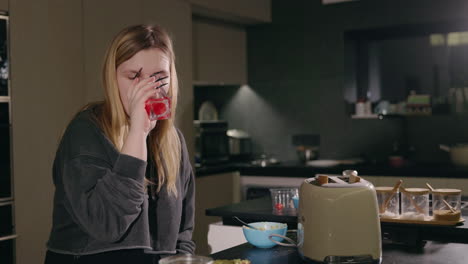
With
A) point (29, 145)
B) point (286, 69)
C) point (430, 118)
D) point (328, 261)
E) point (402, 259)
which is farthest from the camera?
point (286, 69)

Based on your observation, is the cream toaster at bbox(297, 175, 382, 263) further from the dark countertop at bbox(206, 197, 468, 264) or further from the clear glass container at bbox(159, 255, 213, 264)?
the clear glass container at bbox(159, 255, 213, 264)

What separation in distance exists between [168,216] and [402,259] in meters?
0.77

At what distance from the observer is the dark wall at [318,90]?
466cm

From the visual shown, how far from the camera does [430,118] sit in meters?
4.67

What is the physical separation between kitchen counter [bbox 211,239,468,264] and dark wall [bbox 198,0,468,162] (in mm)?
2857

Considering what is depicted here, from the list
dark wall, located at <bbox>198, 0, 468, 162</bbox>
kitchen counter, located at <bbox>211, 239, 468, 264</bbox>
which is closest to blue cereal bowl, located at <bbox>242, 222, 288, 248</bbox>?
kitchen counter, located at <bbox>211, 239, 468, 264</bbox>

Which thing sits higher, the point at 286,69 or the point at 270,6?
the point at 270,6

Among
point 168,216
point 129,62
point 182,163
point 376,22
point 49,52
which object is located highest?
point 376,22

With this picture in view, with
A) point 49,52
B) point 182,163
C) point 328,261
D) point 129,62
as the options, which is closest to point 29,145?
point 49,52

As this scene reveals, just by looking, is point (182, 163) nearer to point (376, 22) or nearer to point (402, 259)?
point (402, 259)

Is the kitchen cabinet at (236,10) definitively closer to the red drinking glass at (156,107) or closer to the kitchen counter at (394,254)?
the kitchen counter at (394,254)

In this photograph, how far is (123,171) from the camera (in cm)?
140

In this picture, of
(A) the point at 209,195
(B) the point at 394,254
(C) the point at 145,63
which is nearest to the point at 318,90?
(A) the point at 209,195

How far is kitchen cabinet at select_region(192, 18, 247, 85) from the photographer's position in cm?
484
